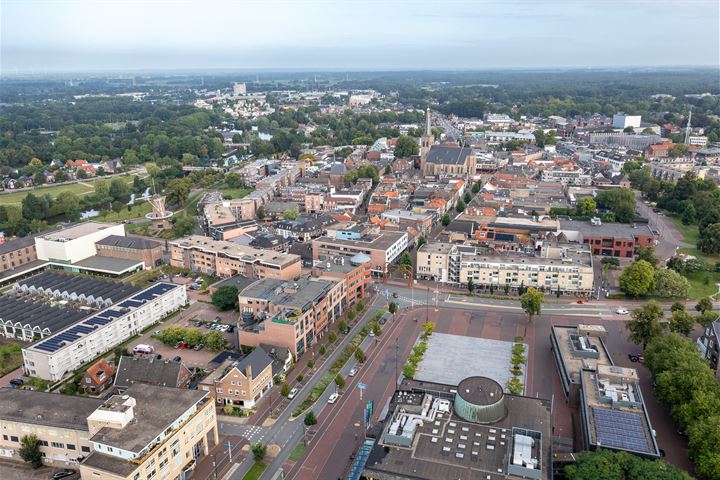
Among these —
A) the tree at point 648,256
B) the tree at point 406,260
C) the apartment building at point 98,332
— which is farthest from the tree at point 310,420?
the tree at point 648,256

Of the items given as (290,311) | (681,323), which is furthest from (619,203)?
(290,311)

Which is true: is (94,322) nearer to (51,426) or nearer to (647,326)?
(51,426)

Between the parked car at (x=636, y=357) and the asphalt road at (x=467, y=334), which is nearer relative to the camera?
the asphalt road at (x=467, y=334)

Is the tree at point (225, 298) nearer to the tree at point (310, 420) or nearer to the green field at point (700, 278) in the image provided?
the tree at point (310, 420)

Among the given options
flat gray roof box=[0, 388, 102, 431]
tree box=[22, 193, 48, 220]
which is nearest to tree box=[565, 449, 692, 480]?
flat gray roof box=[0, 388, 102, 431]

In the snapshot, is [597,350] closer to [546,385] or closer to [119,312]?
[546,385]
